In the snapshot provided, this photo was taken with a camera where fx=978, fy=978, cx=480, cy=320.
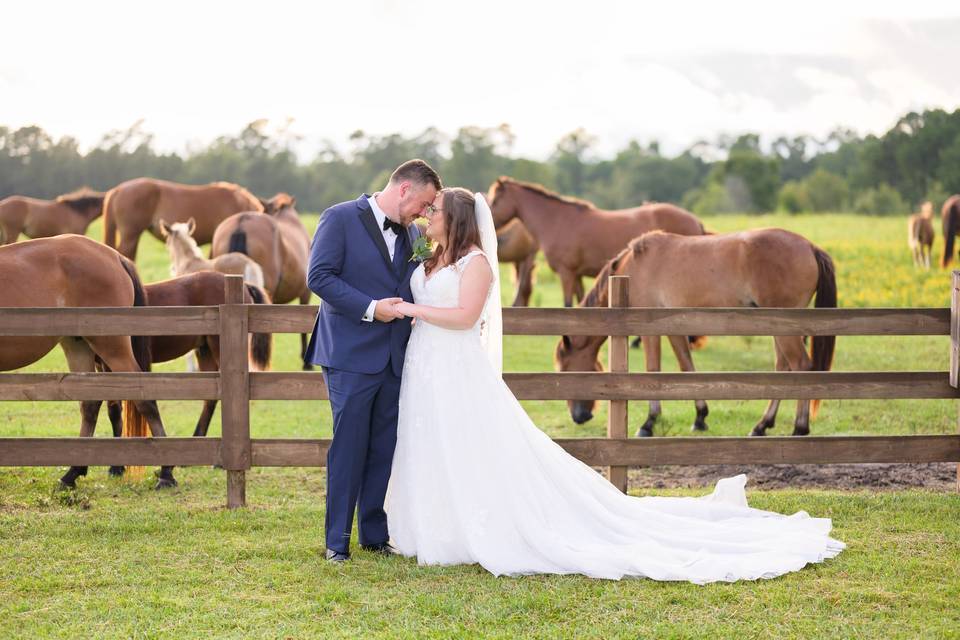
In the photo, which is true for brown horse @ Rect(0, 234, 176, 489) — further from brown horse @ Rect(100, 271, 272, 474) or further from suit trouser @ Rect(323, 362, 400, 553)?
suit trouser @ Rect(323, 362, 400, 553)

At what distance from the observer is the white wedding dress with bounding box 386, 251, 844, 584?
15.8 feet

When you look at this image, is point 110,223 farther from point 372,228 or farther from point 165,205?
point 372,228

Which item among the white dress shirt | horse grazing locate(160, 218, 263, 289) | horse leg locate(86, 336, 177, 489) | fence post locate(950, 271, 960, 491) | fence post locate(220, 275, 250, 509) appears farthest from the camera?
horse grazing locate(160, 218, 263, 289)

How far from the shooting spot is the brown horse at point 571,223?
1476 cm

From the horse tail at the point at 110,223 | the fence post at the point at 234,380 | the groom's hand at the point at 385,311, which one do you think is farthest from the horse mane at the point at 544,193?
the groom's hand at the point at 385,311

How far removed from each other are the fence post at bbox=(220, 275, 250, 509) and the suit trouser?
3.63ft

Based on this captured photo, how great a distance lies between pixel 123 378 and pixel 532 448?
275cm

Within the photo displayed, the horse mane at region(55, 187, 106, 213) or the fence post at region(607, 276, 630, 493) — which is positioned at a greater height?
the horse mane at region(55, 187, 106, 213)

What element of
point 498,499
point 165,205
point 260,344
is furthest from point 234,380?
point 165,205

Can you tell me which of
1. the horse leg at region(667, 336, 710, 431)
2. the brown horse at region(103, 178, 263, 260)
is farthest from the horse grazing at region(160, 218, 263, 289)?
the horse leg at region(667, 336, 710, 431)

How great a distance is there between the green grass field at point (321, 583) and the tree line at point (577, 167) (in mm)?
31356

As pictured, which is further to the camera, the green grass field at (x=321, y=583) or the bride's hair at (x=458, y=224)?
the bride's hair at (x=458, y=224)

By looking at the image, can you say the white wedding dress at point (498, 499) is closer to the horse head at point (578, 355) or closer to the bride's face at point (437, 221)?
the bride's face at point (437, 221)

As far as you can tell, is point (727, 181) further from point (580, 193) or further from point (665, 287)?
point (665, 287)
